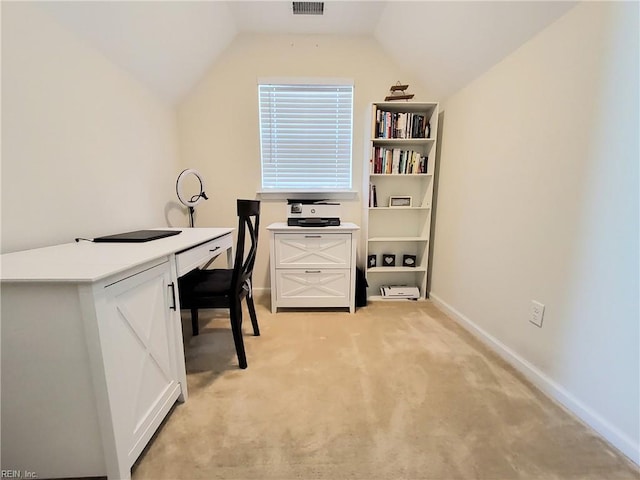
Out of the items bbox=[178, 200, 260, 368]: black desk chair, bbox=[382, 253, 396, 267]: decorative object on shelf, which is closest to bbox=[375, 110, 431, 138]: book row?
bbox=[382, 253, 396, 267]: decorative object on shelf

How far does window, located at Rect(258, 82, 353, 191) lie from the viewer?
8.20 feet

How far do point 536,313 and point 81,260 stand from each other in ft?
7.04

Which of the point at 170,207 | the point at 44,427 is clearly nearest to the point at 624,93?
the point at 44,427

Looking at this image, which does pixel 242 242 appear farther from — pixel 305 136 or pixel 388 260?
pixel 388 260

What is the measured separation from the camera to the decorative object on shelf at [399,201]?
253cm

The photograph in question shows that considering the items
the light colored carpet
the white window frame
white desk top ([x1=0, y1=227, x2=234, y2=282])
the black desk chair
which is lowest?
the light colored carpet

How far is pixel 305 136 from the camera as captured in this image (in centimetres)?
257

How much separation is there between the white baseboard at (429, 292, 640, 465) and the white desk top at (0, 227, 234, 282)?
77.1 inches

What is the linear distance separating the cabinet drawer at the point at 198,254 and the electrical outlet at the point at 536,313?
189cm

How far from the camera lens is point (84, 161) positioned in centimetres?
145

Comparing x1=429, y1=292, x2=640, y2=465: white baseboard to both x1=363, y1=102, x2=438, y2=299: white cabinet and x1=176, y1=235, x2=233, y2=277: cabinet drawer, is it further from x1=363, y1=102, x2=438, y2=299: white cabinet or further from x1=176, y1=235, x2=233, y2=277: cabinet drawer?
x1=176, y1=235, x2=233, y2=277: cabinet drawer

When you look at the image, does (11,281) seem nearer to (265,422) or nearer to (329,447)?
(265,422)

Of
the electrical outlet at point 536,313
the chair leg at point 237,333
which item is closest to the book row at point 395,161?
the electrical outlet at point 536,313

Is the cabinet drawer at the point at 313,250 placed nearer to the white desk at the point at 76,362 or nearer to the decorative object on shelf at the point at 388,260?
the decorative object on shelf at the point at 388,260
